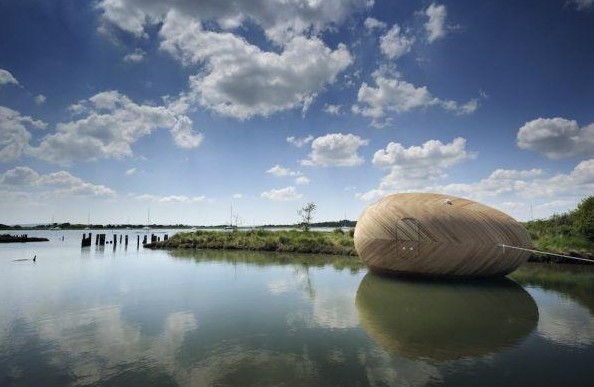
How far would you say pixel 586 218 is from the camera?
23.6 metres

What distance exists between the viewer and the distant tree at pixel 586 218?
23109mm

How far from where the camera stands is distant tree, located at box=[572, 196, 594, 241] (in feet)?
75.8

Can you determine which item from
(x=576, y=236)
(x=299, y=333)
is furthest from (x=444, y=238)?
(x=576, y=236)

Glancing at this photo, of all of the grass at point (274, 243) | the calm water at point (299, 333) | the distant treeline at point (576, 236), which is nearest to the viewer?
the calm water at point (299, 333)

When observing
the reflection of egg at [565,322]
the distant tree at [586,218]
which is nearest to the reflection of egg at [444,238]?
the reflection of egg at [565,322]

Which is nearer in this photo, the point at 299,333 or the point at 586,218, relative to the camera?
the point at 299,333

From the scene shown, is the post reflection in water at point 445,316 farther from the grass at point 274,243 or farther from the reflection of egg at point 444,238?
A: the grass at point 274,243

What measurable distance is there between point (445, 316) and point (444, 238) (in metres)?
5.05

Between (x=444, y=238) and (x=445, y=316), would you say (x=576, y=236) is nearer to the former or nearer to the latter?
(x=444, y=238)

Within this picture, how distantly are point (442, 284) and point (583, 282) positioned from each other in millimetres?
5766

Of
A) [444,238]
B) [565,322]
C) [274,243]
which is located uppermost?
[444,238]

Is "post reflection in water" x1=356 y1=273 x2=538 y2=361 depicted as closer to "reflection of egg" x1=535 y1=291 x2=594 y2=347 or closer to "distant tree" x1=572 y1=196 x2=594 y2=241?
"reflection of egg" x1=535 y1=291 x2=594 y2=347

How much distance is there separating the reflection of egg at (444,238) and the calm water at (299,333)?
2.34ft

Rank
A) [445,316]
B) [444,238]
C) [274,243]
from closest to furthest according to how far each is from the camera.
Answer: [445,316] → [444,238] → [274,243]
